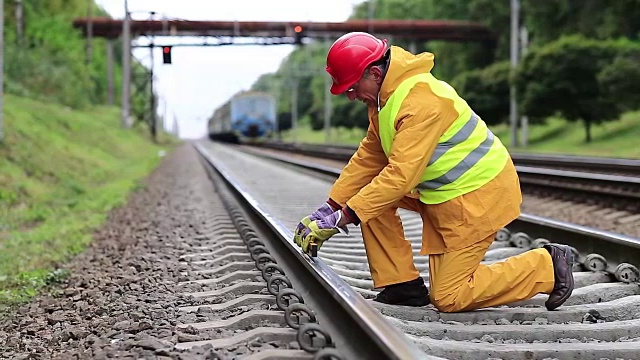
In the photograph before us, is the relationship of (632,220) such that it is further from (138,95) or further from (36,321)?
(138,95)

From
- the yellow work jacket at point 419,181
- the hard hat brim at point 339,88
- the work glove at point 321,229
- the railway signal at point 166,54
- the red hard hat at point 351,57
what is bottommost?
the work glove at point 321,229

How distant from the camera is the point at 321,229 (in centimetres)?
362

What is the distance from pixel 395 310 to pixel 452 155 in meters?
0.79

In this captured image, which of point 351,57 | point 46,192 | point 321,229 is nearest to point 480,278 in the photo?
point 321,229

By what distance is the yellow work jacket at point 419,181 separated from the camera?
334 centimetres

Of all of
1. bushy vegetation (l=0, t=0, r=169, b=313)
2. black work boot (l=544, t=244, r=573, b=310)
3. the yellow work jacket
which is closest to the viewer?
the yellow work jacket

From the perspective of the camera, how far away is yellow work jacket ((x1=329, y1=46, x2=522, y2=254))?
3.34 m

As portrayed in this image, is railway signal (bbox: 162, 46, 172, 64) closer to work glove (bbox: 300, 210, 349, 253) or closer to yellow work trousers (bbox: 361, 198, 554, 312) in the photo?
work glove (bbox: 300, 210, 349, 253)

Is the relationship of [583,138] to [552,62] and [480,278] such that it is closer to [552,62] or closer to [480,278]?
[552,62]

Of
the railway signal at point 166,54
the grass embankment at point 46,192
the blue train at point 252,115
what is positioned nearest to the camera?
the grass embankment at point 46,192

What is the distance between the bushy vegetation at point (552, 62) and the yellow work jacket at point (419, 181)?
25313 millimetres

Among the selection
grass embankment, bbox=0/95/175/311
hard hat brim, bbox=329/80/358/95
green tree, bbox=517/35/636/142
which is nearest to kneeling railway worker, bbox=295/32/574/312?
hard hat brim, bbox=329/80/358/95

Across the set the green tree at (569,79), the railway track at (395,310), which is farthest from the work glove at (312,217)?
the green tree at (569,79)

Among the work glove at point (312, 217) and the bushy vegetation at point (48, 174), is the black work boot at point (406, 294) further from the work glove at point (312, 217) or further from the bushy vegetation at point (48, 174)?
the bushy vegetation at point (48, 174)
